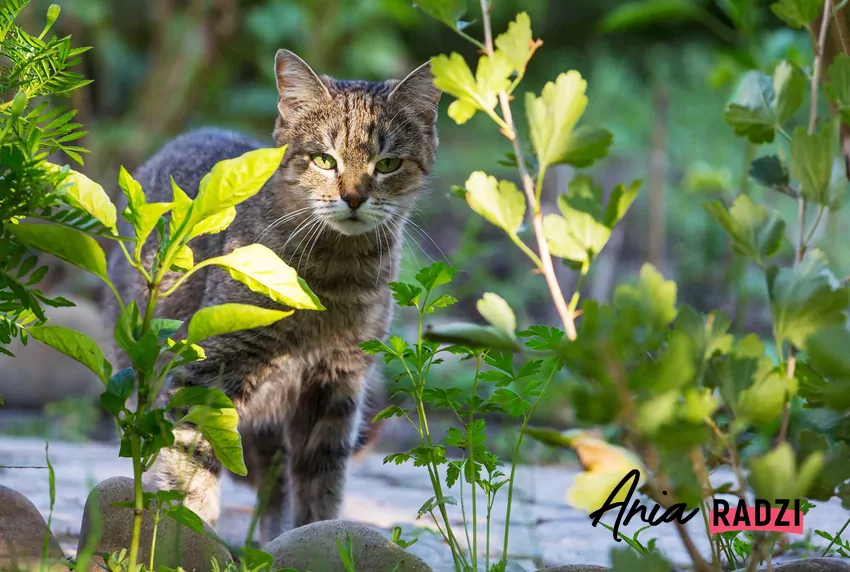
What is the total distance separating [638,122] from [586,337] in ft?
22.1

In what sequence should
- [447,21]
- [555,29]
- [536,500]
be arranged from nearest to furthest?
1. [447,21]
2. [536,500]
3. [555,29]

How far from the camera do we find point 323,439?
2645 millimetres

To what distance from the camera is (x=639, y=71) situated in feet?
24.3

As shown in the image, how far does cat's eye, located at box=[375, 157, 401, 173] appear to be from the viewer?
98.3 inches

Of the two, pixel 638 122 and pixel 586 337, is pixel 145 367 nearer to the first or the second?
pixel 586 337

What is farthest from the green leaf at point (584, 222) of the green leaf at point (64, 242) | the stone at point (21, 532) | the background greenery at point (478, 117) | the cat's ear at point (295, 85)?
the background greenery at point (478, 117)

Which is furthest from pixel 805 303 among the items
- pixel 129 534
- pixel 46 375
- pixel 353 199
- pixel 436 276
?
pixel 46 375

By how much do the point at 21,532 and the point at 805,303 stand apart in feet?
4.05

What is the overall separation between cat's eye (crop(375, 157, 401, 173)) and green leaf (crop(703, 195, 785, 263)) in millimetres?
1386

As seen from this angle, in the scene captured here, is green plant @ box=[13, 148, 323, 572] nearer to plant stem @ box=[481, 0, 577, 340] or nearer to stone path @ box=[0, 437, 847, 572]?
stone path @ box=[0, 437, 847, 572]

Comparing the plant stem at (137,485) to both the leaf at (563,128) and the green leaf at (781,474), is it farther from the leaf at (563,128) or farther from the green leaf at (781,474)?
the green leaf at (781,474)

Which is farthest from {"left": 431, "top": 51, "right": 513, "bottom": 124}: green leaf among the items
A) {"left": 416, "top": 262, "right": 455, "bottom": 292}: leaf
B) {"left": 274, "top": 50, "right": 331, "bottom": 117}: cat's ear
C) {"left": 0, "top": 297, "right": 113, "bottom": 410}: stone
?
{"left": 0, "top": 297, "right": 113, "bottom": 410}: stone

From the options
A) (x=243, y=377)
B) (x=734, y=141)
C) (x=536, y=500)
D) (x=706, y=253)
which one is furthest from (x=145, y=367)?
(x=734, y=141)

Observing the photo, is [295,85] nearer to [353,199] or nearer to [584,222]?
[353,199]
